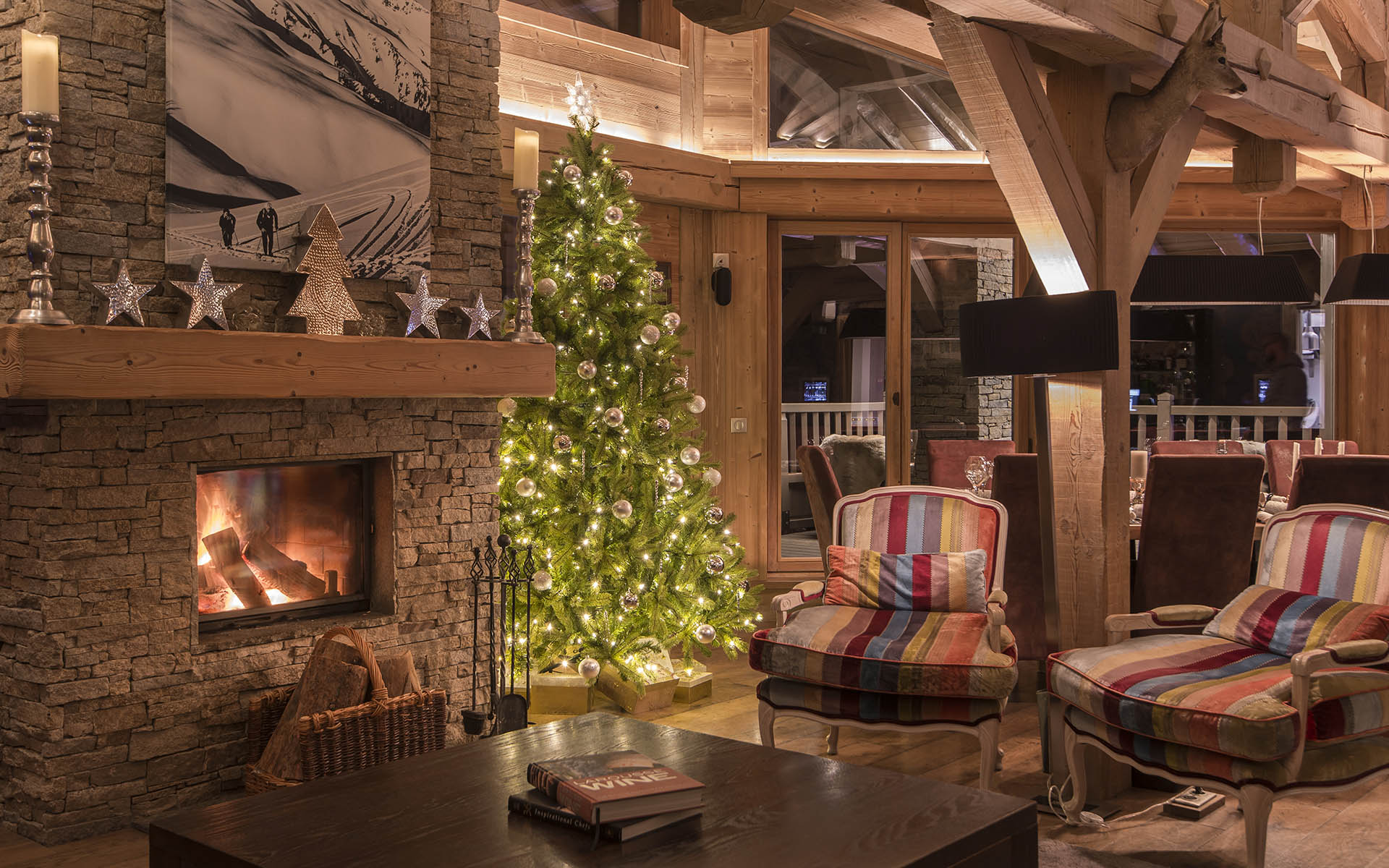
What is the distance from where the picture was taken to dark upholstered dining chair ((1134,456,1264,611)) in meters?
4.41

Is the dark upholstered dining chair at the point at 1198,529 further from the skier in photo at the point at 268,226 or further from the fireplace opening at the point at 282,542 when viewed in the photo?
the skier in photo at the point at 268,226

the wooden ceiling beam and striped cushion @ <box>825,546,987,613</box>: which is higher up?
the wooden ceiling beam

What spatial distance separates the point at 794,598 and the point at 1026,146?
177cm

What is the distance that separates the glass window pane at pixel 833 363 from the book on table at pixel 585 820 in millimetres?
4961

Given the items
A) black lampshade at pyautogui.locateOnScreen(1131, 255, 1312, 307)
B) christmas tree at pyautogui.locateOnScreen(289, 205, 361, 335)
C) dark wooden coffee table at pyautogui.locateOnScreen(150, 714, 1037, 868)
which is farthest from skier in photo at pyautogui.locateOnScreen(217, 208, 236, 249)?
black lampshade at pyautogui.locateOnScreen(1131, 255, 1312, 307)

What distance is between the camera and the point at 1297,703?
3.14m

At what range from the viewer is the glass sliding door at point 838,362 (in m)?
7.32

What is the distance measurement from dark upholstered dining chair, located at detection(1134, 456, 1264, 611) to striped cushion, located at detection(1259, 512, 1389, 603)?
0.44m

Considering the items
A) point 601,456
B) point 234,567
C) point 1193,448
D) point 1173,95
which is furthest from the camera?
point 1193,448

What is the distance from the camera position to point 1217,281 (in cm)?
566

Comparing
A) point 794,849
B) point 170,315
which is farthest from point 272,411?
point 794,849

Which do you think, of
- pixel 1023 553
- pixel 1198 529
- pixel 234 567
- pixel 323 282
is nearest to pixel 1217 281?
pixel 1198 529

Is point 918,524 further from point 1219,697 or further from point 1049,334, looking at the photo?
point 1219,697

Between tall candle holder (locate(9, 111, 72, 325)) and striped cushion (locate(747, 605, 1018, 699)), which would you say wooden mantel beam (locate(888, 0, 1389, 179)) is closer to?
striped cushion (locate(747, 605, 1018, 699))
